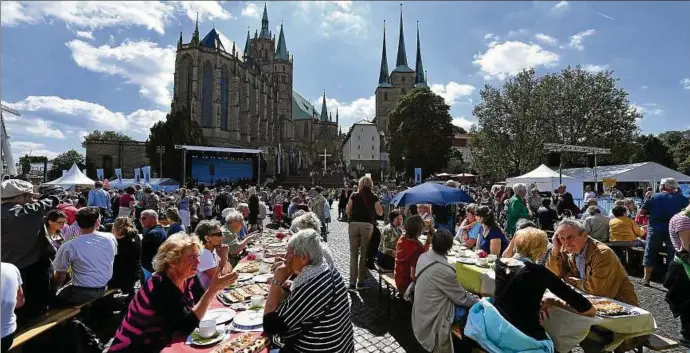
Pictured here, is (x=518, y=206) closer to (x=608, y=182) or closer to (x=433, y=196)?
(x=433, y=196)

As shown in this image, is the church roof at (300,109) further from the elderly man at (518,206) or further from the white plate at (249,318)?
the white plate at (249,318)

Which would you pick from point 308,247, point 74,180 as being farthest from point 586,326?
point 74,180

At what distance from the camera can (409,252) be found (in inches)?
183

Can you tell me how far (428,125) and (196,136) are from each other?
77.4 feet

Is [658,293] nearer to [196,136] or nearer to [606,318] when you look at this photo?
[606,318]

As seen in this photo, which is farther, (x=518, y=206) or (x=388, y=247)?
(x=518, y=206)

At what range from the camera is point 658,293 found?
6.04 m

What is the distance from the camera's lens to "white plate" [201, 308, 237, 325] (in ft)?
9.89

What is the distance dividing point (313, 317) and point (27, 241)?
3.24 meters

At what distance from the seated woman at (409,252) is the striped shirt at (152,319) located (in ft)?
9.47

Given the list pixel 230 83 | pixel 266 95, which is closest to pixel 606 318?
pixel 230 83

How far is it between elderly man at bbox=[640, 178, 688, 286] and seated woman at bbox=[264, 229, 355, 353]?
6.67 metres

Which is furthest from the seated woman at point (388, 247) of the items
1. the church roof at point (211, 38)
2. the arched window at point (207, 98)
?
the church roof at point (211, 38)

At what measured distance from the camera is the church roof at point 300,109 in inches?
3159
